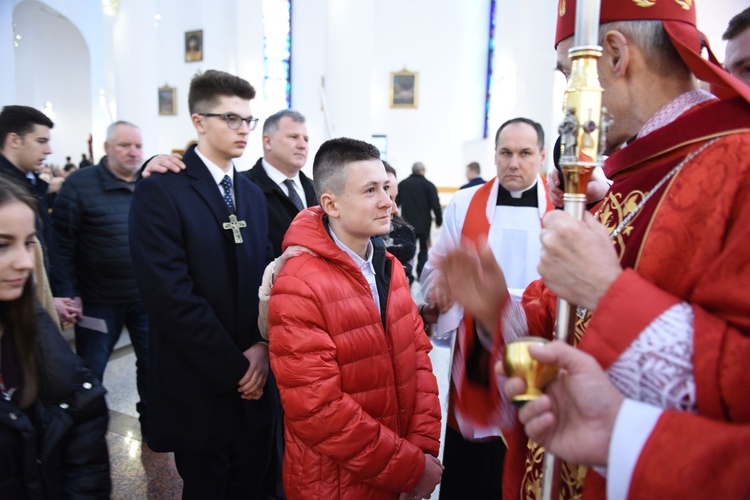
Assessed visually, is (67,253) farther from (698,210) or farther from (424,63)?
(424,63)

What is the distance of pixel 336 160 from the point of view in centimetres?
202

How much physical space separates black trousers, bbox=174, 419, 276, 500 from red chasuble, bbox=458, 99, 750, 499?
1691 mm

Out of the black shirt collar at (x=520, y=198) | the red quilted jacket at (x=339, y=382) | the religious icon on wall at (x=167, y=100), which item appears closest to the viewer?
the red quilted jacket at (x=339, y=382)

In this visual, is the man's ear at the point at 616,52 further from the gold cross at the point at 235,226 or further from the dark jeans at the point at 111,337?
the dark jeans at the point at 111,337

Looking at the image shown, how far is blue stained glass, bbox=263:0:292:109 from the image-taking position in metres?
15.1

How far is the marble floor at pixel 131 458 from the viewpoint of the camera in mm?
2691

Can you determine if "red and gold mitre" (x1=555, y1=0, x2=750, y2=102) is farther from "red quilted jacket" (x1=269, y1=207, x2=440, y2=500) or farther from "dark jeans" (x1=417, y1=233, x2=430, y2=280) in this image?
"dark jeans" (x1=417, y1=233, x2=430, y2=280)

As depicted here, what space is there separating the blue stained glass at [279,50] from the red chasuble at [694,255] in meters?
15.0

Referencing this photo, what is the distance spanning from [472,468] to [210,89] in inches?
83.4

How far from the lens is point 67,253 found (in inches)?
124

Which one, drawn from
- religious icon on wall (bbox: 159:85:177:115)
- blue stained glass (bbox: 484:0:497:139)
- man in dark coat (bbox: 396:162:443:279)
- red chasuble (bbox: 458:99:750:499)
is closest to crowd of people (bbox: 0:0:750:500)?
red chasuble (bbox: 458:99:750:499)

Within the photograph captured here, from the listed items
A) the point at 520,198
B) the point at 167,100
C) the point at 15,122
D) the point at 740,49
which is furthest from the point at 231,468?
the point at 167,100

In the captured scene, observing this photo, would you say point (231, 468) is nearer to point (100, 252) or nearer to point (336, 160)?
point (336, 160)

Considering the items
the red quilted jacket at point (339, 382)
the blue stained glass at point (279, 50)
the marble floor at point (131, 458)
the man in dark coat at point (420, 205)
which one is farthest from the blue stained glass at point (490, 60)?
the red quilted jacket at point (339, 382)
